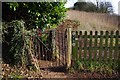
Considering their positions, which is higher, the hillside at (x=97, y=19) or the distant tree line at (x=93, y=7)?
the distant tree line at (x=93, y=7)

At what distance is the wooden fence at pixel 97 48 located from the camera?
7.77 metres

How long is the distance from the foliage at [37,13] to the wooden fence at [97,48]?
1191 millimetres

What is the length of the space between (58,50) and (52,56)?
0.26m

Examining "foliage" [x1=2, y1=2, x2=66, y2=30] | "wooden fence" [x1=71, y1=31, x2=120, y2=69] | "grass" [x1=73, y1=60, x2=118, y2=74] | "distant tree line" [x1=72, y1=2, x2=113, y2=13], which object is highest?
"distant tree line" [x1=72, y1=2, x2=113, y2=13]

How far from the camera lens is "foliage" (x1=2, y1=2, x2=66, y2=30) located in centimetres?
795

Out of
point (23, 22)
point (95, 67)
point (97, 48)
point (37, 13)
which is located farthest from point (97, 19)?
point (23, 22)

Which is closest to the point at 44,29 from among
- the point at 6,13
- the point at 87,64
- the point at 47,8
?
the point at 47,8

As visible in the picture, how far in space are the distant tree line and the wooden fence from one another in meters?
18.4

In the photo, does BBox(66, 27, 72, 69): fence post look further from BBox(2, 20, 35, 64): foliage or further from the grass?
BBox(2, 20, 35, 64): foliage

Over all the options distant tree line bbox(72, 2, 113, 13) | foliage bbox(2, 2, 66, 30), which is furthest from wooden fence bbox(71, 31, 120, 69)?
distant tree line bbox(72, 2, 113, 13)

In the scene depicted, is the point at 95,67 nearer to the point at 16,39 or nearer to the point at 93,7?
the point at 16,39

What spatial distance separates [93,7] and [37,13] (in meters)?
19.6

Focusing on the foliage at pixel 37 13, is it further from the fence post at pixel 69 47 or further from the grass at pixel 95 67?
the grass at pixel 95 67

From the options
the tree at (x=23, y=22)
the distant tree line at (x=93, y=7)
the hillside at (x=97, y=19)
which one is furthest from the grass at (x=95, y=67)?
the distant tree line at (x=93, y=7)
